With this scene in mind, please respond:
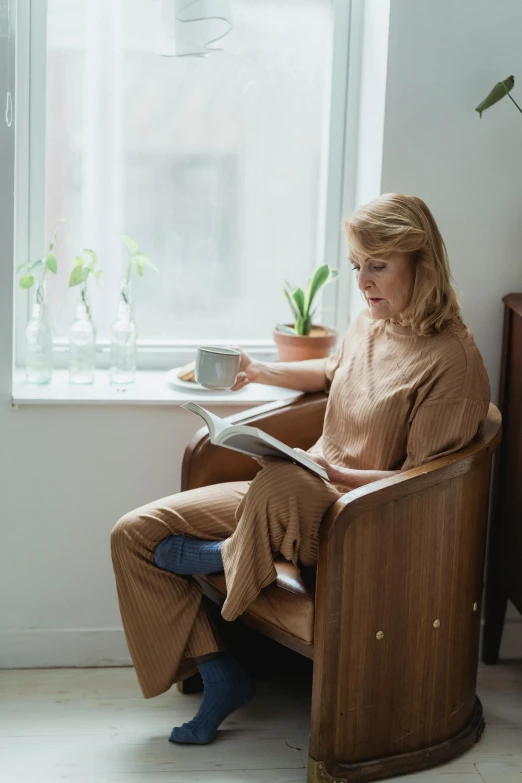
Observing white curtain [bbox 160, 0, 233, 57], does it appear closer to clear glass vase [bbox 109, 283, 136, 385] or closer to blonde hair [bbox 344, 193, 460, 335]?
clear glass vase [bbox 109, 283, 136, 385]

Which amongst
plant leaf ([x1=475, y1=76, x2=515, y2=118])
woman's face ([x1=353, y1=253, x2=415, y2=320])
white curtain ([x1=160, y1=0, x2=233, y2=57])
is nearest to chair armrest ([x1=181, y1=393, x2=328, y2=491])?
woman's face ([x1=353, y1=253, x2=415, y2=320])

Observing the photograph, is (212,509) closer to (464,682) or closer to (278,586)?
(278,586)

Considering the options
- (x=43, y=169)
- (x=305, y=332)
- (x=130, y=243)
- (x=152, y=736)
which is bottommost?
(x=152, y=736)

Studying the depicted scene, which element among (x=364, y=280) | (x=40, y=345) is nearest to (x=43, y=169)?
(x=40, y=345)

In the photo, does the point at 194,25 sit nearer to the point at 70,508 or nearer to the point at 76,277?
the point at 76,277

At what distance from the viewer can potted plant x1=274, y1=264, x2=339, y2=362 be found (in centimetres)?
264

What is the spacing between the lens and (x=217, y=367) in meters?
2.23

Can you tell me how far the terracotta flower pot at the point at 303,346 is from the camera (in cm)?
264

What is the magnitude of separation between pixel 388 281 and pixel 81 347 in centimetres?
94

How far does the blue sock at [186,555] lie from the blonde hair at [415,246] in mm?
665

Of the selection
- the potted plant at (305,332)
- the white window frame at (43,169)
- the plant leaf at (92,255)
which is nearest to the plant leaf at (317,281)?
the potted plant at (305,332)

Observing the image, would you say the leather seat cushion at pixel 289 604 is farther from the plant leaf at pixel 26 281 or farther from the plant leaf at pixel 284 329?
the plant leaf at pixel 26 281

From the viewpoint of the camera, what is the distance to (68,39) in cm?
268

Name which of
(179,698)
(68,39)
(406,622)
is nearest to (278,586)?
(406,622)
